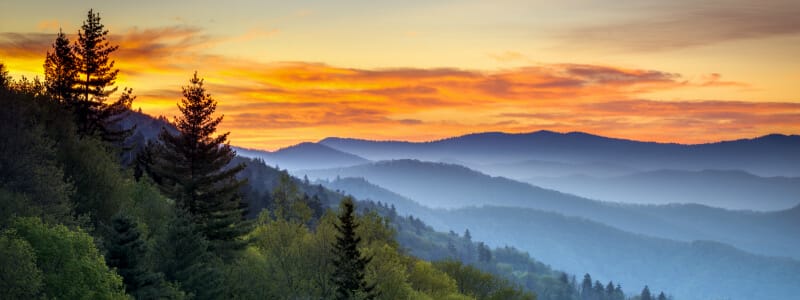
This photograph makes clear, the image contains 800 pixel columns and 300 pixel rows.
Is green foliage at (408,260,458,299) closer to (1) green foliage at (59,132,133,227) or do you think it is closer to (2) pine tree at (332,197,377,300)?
(2) pine tree at (332,197,377,300)

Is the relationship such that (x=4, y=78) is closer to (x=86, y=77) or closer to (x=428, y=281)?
(x=86, y=77)

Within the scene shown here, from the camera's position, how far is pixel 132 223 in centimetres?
3650

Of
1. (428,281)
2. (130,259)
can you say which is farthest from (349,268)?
(428,281)

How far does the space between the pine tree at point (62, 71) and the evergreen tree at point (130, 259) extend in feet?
110

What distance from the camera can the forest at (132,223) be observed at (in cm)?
3319

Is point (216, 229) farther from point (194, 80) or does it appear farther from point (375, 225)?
point (375, 225)

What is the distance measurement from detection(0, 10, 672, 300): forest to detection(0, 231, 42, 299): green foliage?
0.18 feet

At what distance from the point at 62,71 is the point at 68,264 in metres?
39.8

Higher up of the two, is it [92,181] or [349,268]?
[92,181]

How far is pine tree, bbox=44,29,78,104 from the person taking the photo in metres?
65.1

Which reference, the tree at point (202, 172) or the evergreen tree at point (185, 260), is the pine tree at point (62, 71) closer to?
the tree at point (202, 172)

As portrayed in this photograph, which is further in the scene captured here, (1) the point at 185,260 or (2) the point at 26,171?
(1) the point at 185,260

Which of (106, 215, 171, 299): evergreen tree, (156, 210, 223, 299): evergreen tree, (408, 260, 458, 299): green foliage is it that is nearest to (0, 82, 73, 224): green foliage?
(106, 215, 171, 299): evergreen tree

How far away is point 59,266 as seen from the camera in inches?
1304
